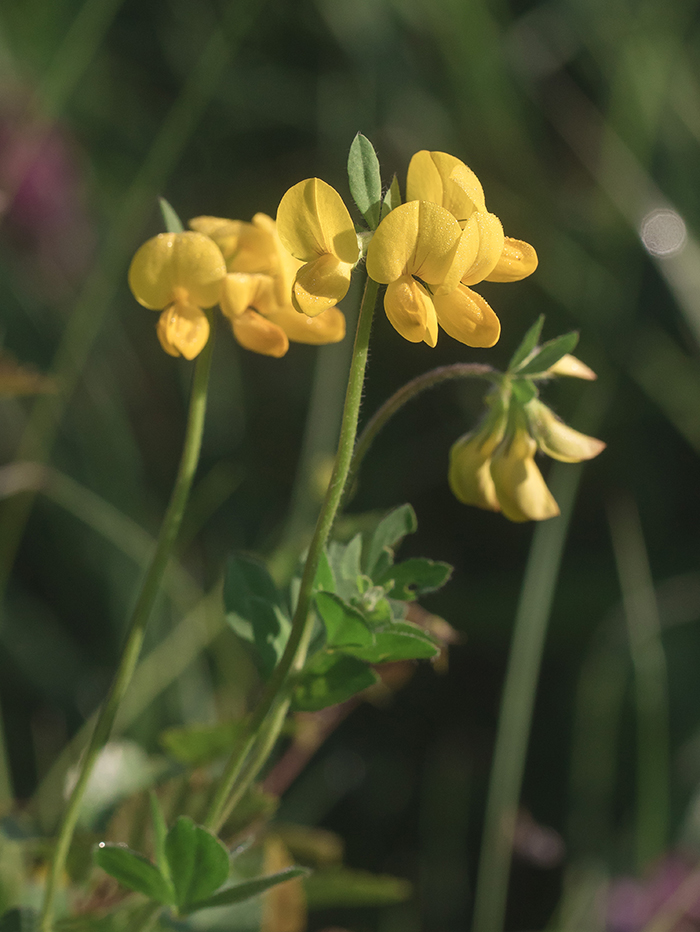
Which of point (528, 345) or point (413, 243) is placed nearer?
point (413, 243)

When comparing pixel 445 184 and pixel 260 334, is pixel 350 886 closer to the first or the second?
pixel 260 334

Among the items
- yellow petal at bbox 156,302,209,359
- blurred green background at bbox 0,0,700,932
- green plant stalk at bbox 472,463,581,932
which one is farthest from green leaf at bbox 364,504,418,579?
blurred green background at bbox 0,0,700,932

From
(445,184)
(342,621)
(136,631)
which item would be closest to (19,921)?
(136,631)

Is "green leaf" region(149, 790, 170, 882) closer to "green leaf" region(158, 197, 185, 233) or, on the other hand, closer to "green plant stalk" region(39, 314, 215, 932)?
"green plant stalk" region(39, 314, 215, 932)

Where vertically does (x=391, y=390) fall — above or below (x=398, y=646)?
above

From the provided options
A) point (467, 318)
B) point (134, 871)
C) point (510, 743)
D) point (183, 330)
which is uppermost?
point (467, 318)

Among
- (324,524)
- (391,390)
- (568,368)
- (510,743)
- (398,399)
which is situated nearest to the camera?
(324,524)

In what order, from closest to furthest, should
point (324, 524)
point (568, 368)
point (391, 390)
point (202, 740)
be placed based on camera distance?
1. point (324, 524)
2. point (568, 368)
3. point (202, 740)
4. point (391, 390)
